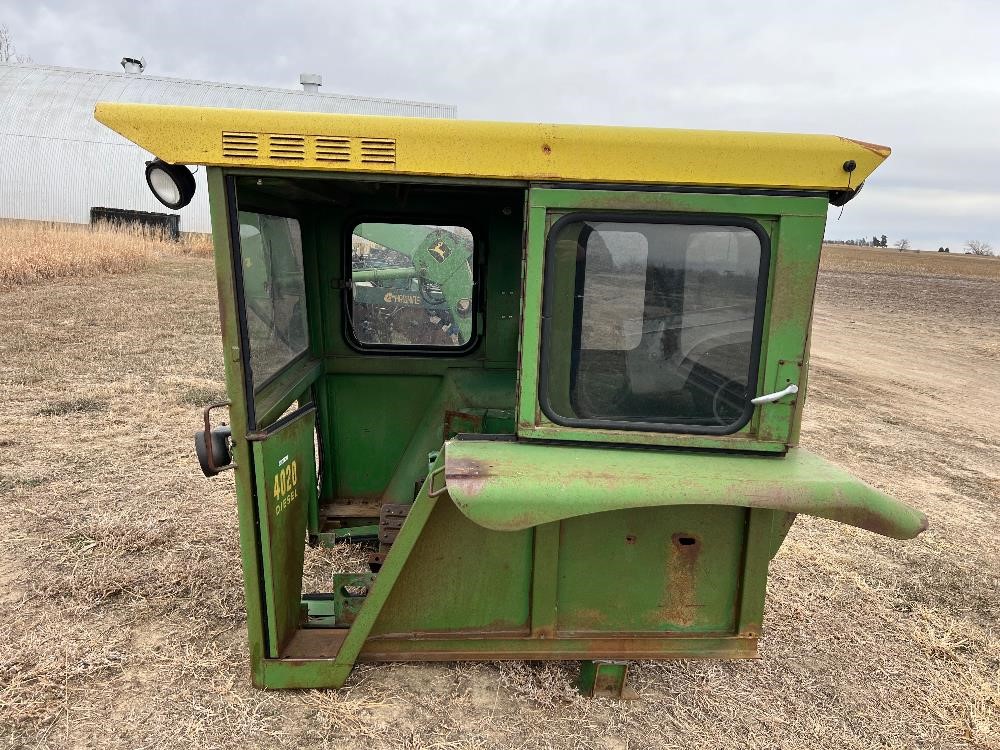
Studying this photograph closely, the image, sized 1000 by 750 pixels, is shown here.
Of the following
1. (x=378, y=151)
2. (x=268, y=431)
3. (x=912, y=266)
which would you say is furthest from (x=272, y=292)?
(x=912, y=266)

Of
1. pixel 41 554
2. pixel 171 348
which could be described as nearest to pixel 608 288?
pixel 41 554

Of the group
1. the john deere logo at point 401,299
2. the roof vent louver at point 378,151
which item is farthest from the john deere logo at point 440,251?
the roof vent louver at point 378,151

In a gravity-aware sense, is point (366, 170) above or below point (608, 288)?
above

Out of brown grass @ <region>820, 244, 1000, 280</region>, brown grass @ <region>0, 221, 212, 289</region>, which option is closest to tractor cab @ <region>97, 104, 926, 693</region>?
brown grass @ <region>0, 221, 212, 289</region>

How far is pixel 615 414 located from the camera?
231 centimetres

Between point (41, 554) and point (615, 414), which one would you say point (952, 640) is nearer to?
point (615, 414)

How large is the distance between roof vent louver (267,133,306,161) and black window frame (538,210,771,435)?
83cm

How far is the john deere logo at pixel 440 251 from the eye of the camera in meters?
3.66

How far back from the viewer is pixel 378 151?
207 centimetres

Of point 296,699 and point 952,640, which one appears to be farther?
point 952,640

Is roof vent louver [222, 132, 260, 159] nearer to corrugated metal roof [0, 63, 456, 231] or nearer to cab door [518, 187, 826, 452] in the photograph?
cab door [518, 187, 826, 452]

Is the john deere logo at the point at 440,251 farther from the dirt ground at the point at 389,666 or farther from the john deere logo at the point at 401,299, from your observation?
the dirt ground at the point at 389,666

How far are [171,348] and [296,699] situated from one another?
7.22 metres

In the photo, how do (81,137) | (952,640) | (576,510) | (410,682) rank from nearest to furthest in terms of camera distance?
1. (576,510)
2. (410,682)
3. (952,640)
4. (81,137)
